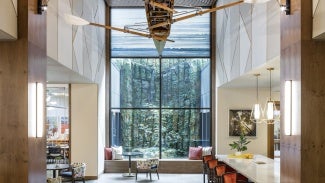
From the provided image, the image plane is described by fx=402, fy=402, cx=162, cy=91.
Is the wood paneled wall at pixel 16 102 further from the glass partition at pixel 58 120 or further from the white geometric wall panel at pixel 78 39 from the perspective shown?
the glass partition at pixel 58 120

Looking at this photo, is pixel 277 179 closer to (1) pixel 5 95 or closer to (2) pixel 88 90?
(1) pixel 5 95

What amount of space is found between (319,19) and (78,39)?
597 cm

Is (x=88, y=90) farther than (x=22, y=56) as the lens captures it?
Yes

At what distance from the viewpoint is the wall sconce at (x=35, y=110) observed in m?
5.05

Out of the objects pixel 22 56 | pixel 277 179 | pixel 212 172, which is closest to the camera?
pixel 22 56

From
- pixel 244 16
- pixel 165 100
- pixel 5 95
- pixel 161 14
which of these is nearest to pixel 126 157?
pixel 165 100

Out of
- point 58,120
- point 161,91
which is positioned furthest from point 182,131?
point 58,120

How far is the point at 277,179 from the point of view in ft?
21.4

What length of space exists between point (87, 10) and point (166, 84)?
14.7ft

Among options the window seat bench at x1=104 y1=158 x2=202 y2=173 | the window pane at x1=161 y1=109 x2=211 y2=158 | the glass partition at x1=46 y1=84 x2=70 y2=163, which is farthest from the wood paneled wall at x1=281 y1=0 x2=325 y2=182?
the window pane at x1=161 y1=109 x2=211 y2=158

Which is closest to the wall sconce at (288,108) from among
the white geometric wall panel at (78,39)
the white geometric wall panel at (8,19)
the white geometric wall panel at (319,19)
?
the white geometric wall panel at (319,19)

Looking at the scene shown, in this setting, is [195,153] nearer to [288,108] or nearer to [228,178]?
[228,178]

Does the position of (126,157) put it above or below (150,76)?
below

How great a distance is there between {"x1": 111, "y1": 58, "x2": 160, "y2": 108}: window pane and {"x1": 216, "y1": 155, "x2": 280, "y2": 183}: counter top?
4511 mm
